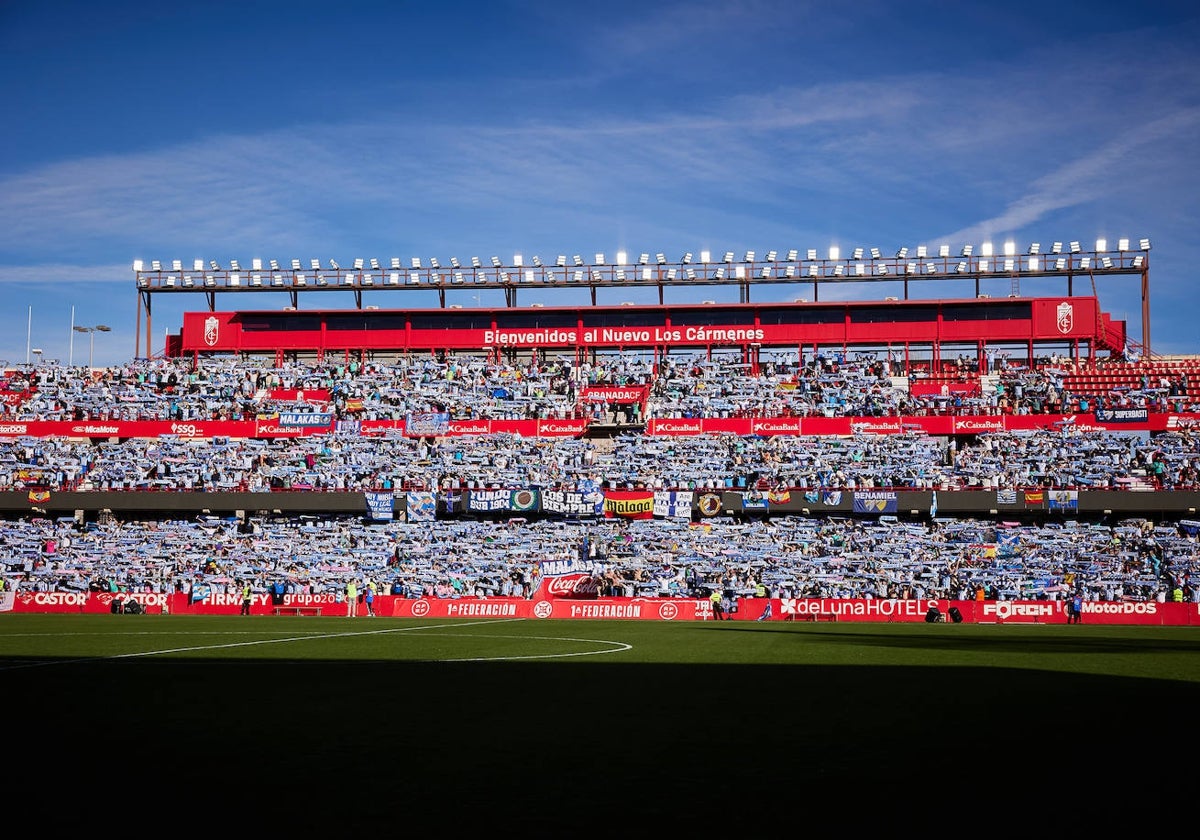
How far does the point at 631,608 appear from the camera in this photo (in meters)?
43.2

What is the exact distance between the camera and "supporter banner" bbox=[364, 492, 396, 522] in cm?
5206

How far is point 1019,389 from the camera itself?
60719mm

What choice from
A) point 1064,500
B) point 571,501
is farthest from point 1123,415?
point 571,501

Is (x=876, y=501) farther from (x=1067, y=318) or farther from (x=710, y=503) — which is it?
(x=1067, y=318)

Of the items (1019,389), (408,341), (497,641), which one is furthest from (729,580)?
(408,341)

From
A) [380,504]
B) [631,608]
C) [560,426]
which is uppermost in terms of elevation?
[560,426]

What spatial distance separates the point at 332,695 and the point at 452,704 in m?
1.95

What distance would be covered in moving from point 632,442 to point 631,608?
1607cm

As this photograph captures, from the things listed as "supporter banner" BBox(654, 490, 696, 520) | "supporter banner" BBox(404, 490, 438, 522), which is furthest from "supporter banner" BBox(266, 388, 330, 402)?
"supporter banner" BBox(654, 490, 696, 520)

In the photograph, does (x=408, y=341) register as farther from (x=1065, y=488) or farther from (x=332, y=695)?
(x=332, y=695)

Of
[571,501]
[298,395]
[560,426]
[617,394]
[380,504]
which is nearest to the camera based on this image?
[571,501]

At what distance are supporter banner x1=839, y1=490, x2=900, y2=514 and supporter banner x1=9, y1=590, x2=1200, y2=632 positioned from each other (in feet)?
26.9

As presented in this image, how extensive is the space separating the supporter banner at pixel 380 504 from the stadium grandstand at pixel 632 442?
0.11 meters

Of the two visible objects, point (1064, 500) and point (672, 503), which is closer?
point (1064, 500)
